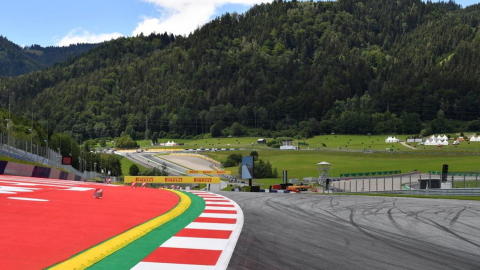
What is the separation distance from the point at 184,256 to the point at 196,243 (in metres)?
1.13

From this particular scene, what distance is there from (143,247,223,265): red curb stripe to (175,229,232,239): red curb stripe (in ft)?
4.80

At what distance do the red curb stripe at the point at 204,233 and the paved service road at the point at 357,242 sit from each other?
40 centimetres

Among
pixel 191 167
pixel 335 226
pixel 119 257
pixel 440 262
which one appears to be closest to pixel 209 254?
pixel 119 257

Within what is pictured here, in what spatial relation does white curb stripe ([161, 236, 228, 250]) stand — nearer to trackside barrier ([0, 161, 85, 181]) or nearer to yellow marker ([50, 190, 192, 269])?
yellow marker ([50, 190, 192, 269])

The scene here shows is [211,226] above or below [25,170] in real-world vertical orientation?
above

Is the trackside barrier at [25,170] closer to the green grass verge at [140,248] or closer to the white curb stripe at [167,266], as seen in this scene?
the green grass verge at [140,248]

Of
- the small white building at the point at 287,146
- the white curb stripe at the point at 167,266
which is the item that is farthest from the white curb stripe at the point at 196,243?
the small white building at the point at 287,146

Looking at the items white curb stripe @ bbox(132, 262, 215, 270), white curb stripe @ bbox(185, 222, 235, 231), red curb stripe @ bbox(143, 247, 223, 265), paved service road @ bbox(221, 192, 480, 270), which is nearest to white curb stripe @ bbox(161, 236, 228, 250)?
red curb stripe @ bbox(143, 247, 223, 265)

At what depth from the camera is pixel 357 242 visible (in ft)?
31.0

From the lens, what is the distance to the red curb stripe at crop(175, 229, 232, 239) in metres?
9.41

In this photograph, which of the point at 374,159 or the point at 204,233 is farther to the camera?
the point at 374,159

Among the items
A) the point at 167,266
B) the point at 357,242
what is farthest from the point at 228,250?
the point at 357,242

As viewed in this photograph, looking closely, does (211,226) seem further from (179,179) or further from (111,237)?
(179,179)

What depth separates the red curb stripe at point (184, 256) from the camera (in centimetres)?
709
